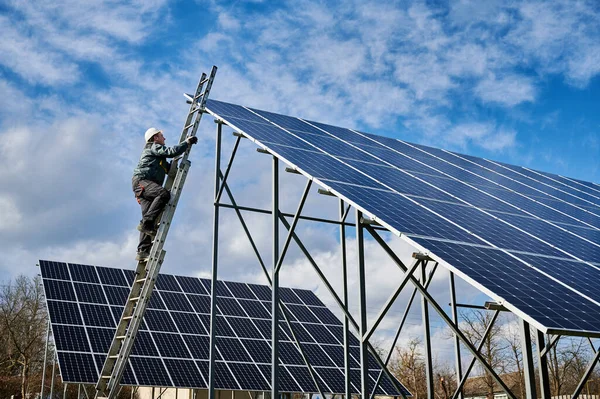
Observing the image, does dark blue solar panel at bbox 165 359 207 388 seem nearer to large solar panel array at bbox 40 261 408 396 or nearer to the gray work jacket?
large solar panel array at bbox 40 261 408 396

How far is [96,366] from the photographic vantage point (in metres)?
19.8

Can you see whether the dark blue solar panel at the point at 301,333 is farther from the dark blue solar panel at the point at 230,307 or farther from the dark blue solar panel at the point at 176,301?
the dark blue solar panel at the point at 176,301

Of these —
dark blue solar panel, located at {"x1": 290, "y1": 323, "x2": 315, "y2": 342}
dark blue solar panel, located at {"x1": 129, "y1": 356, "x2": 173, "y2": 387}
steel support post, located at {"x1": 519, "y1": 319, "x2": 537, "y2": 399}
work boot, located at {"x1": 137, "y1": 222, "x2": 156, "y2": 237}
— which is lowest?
steel support post, located at {"x1": 519, "y1": 319, "x2": 537, "y2": 399}

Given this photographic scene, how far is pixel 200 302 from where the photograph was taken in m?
26.6

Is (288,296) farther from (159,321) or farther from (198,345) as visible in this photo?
(159,321)

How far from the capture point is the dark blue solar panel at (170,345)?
73.3ft

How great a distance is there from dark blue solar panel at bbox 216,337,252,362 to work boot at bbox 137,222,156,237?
11.1m

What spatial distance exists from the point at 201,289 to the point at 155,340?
17.3 ft

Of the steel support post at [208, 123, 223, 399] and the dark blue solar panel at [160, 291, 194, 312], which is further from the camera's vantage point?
the dark blue solar panel at [160, 291, 194, 312]

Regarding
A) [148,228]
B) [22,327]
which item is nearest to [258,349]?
[148,228]

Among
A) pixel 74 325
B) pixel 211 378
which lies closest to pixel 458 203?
pixel 211 378

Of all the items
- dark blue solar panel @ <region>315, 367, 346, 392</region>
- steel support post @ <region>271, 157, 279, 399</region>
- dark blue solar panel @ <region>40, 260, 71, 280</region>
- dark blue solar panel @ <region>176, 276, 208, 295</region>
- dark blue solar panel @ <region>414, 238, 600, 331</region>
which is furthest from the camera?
dark blue solar panel @ <region>176, 276, 208, 295</region>

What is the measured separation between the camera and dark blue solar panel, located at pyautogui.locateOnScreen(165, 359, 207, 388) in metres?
21.1

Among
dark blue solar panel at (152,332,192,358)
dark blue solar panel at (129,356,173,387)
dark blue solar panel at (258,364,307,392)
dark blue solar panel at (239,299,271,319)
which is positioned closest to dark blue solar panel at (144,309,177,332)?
dark blue solar panel at (152,332,192,358)
